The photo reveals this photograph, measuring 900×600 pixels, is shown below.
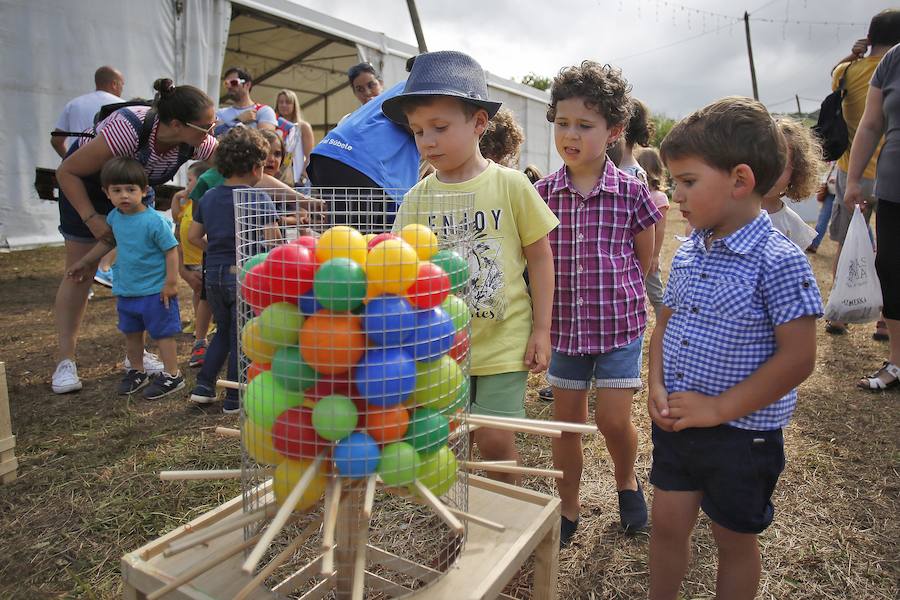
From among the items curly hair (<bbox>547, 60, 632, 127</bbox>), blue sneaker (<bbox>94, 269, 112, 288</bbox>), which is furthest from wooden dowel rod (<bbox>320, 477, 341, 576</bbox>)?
blue sneaker (<bbox>94, 269, 112, 288</bbox>)

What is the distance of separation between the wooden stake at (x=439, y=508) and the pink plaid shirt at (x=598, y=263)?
106 cm

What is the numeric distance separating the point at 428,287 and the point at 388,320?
0.36 feet

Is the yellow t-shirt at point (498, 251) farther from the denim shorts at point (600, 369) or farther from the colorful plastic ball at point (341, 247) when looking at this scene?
the colorful plastic ball at point (341, 247)

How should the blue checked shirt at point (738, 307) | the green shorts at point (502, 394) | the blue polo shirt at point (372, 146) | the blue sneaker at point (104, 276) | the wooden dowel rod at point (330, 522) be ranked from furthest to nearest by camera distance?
the blue sneaker at point (104, 276), the blue polo shirt at point (372, 146), the green shorts at point (502, 394), the blue checked shirt at point (738, 307), the wooden dowel rod at point (330, 522)

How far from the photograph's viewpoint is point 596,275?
6.69 feet

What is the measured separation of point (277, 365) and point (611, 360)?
4.09 ft

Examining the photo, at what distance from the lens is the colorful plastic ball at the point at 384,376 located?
1063 mm

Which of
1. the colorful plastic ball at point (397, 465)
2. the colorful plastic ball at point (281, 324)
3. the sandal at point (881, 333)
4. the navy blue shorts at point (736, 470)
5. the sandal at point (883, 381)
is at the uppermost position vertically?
the colorful plastic ball at point (281, 324)

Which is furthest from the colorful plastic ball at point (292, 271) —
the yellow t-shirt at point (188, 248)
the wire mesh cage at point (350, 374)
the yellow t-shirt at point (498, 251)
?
the yellow t-shirt at point (188, 248)

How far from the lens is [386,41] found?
901 centimetres

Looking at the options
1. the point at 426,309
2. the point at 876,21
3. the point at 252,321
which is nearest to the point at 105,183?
the point at 252,321

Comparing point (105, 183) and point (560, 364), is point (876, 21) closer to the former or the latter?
point (560, 364)

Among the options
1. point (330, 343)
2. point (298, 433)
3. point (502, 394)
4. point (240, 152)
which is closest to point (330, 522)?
point (298, 433)

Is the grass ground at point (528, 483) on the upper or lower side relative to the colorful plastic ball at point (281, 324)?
lower
